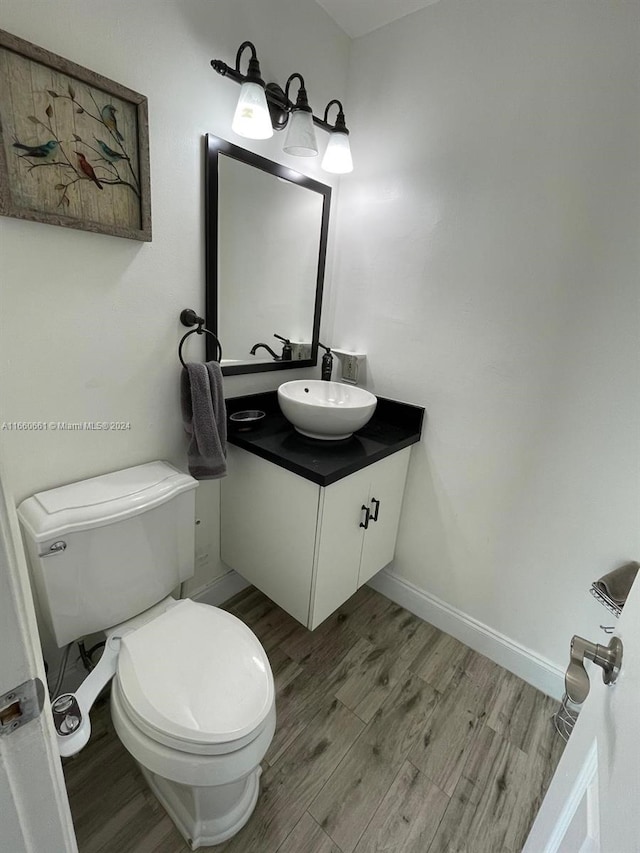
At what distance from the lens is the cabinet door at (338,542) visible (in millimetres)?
1306

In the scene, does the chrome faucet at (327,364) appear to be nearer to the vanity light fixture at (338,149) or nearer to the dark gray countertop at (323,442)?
the dark gray countertop at (323,442)

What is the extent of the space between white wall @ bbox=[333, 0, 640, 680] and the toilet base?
1.07 metres

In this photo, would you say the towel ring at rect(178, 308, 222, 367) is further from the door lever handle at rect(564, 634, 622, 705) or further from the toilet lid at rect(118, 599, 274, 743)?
the door lever handle at rect(564, 634, 622, 705)

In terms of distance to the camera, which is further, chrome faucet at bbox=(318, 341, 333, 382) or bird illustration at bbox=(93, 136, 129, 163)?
chrome faucet at bbox=(318, 341, 333, 382)

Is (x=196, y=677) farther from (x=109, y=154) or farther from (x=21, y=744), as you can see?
(x=109, y=154)

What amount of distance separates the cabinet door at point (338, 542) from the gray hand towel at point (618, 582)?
0.80 metres

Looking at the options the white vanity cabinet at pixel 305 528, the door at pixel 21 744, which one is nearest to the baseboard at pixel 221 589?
the white vanity cabinet at pixel 305 528

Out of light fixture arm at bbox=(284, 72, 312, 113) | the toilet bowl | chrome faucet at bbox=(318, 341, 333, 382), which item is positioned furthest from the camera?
chrome faucet at bbox=(318, 341, 333, 382)

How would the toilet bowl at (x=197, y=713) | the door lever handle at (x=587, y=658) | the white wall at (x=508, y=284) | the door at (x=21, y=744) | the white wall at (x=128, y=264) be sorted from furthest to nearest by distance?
1. the white wall at (x=508, y=284)
2. the white wall at (x=128, y=264)
3. the toilet bowl at (x=197, y=713)
4. the door lever handle at (x=587, y=658)
5. the door at (x=21, y=744)

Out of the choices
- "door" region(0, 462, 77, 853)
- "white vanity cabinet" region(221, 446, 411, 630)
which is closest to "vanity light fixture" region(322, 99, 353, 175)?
"white vanity cabinet" region(221, 446, 411, 630)

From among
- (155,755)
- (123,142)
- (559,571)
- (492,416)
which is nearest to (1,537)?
(155,755)

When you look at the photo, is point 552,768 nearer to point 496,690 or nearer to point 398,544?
point 496,690

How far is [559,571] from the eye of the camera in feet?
4.59

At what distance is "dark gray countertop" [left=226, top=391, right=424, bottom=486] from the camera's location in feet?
4.22
